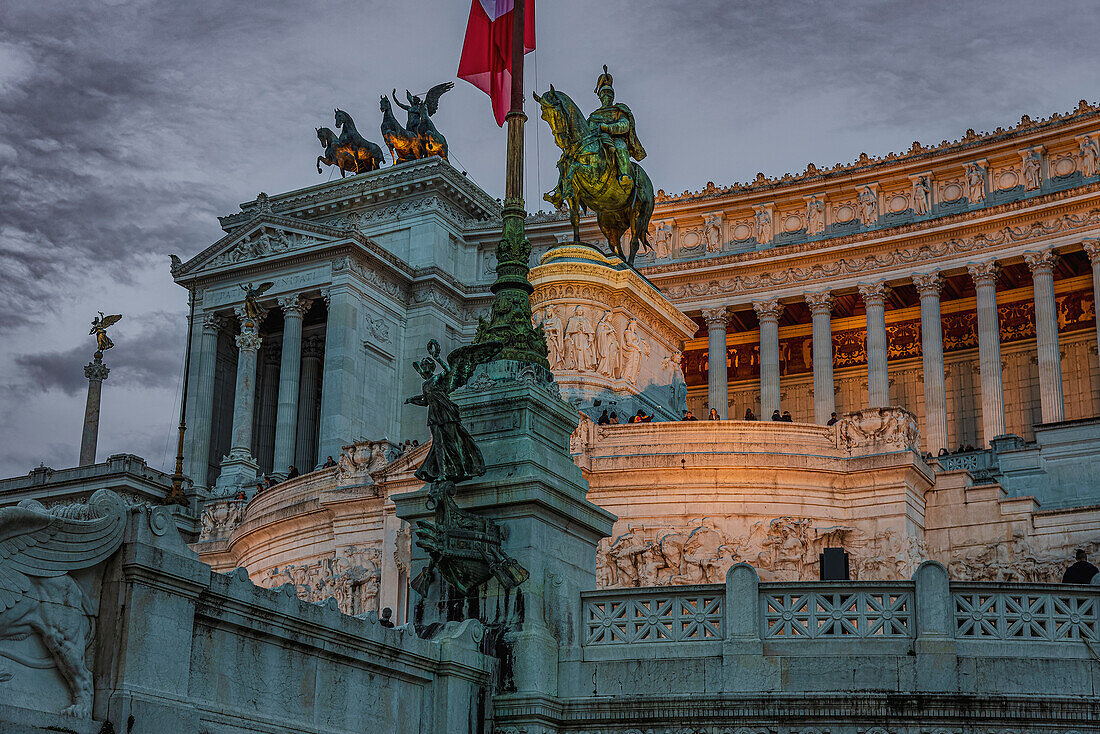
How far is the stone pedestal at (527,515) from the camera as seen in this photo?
16.2m

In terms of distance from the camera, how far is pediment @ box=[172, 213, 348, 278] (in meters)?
71.2

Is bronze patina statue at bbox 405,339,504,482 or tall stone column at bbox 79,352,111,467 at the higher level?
tall stone column at bbox 79,352,111,467

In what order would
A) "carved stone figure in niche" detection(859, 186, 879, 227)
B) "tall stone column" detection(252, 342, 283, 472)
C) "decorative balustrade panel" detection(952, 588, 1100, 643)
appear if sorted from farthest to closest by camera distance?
"tall stone column" detection(252, 342, 283, 472) < "carved stone figure in niche" detection(859, 186, 879, 227) < "decorative balustrade panel" detection(952, 588, 1100, 643)

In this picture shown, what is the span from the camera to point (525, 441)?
17000 millimetres

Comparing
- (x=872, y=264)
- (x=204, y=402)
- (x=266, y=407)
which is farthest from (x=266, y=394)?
(x=872, y=264)

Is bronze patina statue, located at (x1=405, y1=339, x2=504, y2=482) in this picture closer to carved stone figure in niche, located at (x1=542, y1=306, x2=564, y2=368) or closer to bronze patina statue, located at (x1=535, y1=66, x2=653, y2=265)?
carved stone figure in niche, located at (x1=542, y1=306, x2=564, y2=368)

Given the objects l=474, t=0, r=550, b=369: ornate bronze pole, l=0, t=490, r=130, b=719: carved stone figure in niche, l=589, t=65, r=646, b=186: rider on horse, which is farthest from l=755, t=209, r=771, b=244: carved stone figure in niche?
l=0, t=490, r=130, b=719: carved stone figure in niche

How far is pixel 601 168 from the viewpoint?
4422cm

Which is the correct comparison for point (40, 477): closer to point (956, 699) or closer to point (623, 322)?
point (623, 322)

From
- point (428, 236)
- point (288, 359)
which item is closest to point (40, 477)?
point (288, 359)

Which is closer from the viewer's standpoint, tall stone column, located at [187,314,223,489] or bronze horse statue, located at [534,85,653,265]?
bronze horse statue, located at [534,85,653,265]

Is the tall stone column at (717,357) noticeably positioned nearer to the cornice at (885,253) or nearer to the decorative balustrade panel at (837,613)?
the cornice at (885,253)

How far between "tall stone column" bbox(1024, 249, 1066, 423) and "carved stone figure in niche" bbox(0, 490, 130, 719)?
5568 centimetres

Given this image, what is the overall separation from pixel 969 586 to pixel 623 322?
1150 inches
